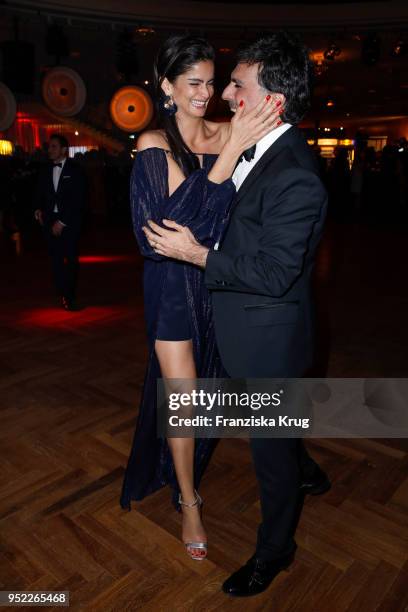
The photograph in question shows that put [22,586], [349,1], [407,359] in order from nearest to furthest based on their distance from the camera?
[22,586] → [407,359] → [349,1]

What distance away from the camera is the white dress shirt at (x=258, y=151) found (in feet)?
4.32

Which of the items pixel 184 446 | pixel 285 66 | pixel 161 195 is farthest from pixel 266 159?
pixel 184 446

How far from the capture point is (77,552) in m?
1.75

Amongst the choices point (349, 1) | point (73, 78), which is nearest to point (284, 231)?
point (349, 1)

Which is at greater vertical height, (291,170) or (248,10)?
(248,10)

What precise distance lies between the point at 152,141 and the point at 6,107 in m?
9.44

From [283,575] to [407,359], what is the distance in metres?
2.25

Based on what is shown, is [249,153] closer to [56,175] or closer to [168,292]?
[168,292]

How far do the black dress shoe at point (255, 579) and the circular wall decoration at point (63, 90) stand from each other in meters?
10.6

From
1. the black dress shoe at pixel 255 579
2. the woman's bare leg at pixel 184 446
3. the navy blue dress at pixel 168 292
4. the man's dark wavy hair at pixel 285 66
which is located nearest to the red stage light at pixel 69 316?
the navy blue dress at pixel 168 292

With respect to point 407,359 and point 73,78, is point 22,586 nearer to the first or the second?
point 407,359

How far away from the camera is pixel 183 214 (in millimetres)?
1488

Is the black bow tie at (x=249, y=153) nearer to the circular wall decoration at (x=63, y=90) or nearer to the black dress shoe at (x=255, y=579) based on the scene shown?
the black dress shoe at (x=255, y=579)

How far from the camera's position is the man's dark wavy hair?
4.01ft
